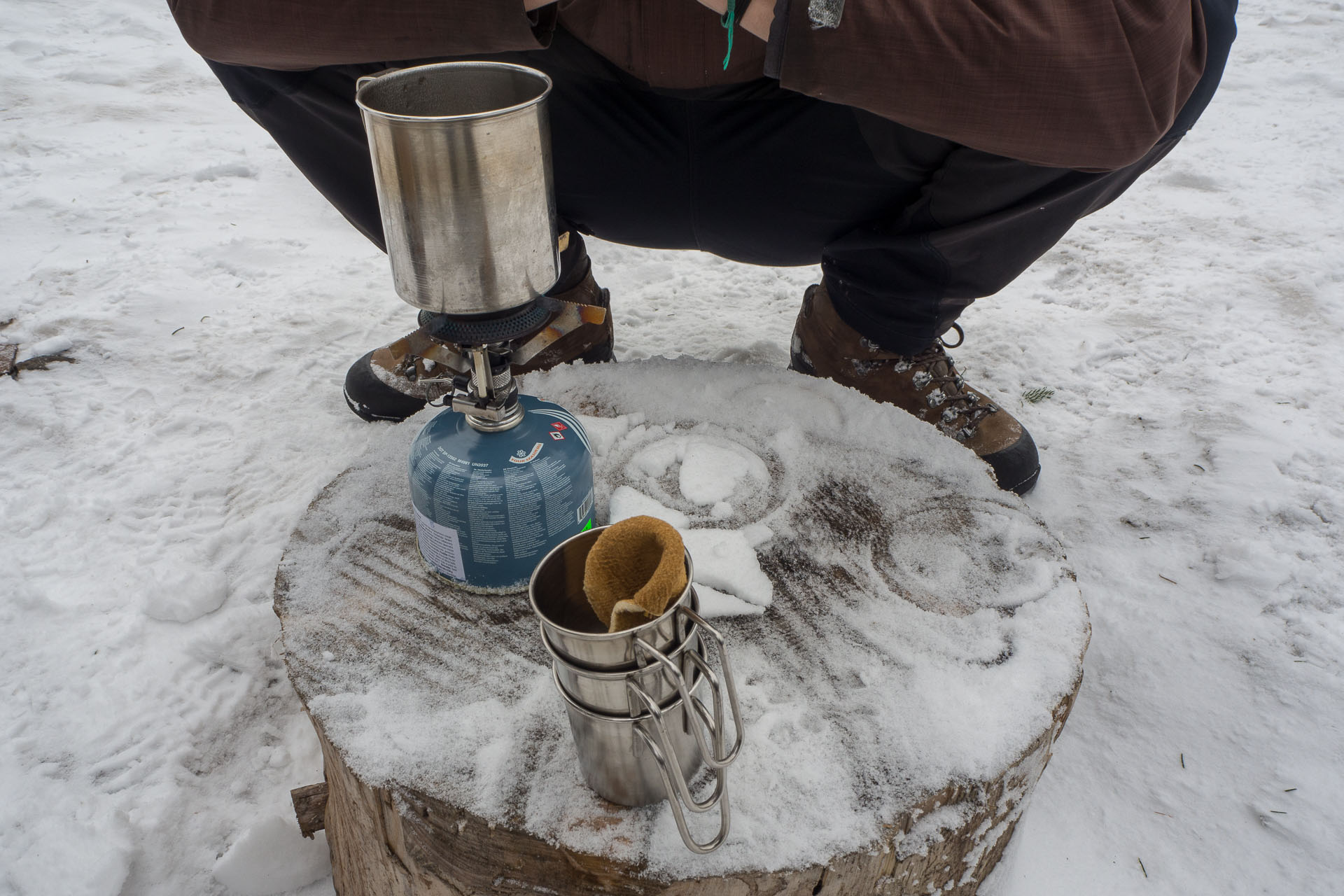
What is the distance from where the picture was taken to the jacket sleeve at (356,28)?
3.90ft

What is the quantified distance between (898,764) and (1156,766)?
0.68 metres

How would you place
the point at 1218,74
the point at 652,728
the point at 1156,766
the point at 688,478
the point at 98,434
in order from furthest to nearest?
the point at 98,434
the point at 1218,74
the point at 1156,766
the point at 688,478
the point at 652,728

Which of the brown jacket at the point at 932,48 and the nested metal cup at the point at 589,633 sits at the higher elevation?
the brown jacket at the point at 932,48

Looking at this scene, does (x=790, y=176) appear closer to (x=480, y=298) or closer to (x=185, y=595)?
(x=480, y=298)

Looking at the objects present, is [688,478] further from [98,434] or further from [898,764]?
[98,434]

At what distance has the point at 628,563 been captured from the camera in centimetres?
81

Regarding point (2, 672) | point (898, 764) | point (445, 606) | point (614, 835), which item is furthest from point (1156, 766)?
point (2, 672)

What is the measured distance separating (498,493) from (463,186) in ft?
1.01

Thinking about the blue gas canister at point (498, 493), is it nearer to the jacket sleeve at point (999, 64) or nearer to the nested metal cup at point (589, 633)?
the nested metal cup at point (589, 633)

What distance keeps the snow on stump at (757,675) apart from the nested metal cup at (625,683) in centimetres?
14

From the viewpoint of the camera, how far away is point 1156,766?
135cm

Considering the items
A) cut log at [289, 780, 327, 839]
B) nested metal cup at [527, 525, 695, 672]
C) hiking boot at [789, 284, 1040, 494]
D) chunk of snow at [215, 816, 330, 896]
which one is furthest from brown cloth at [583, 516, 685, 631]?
hiking boot at [789, 284, 1040, 494]

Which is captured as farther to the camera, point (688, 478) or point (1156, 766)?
point (1156, 766)

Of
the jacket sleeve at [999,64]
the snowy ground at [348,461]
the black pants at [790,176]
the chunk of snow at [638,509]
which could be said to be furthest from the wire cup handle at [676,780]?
the black pants at [790,176]
